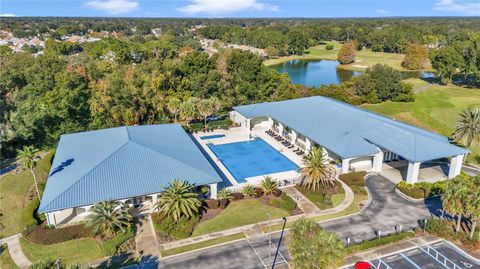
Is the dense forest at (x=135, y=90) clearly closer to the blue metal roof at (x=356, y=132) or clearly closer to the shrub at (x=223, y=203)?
the blue metal roof at (x=356, y=132)

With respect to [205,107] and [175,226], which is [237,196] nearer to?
[175,226]

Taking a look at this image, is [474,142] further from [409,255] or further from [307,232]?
[307,232]

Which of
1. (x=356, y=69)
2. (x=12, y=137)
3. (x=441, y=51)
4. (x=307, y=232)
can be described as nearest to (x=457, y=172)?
(x=307, y=232)

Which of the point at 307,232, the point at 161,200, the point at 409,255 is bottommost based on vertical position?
the point at 409,255

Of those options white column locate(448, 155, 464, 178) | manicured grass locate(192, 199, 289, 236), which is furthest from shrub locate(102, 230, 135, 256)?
white column locate(448, 155, 464, 178)

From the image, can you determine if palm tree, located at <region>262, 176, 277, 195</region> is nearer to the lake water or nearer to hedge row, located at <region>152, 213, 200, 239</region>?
hedge row, located at <region>152, 213, 200, 239</region>

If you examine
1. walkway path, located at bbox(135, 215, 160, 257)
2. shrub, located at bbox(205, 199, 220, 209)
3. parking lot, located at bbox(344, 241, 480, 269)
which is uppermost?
shrub, located at bbox(205, 199, 220, 209)
